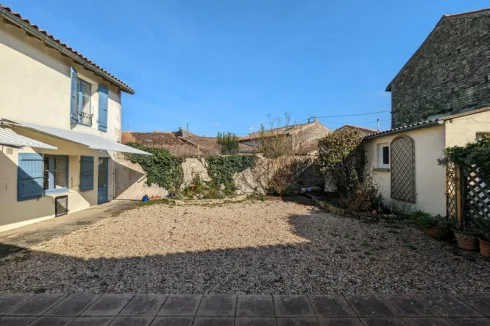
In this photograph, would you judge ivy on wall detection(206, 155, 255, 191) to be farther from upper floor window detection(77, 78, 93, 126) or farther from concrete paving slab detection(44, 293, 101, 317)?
concrete paving slab detection(44, 293, 101, 317)

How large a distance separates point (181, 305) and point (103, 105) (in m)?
13.7

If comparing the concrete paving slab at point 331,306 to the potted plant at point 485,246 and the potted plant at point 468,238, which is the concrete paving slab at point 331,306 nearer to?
the potted plant at point 485,246

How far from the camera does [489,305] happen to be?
4.13 metres

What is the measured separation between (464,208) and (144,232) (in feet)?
34.8

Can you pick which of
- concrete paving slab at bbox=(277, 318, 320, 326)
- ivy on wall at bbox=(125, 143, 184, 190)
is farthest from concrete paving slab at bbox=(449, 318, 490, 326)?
ivy on wall at bbox=(125, 143, 184, 190)

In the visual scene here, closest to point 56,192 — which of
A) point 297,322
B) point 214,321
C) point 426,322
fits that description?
point 214,321

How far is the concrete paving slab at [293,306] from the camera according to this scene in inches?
154

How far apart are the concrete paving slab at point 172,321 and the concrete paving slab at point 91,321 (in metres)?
0.74

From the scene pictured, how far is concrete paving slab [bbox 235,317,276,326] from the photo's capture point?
367 cm

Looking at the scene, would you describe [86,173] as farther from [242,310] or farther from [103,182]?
[242,310]

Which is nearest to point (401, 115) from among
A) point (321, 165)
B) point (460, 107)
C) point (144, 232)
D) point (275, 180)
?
point (460, 107)

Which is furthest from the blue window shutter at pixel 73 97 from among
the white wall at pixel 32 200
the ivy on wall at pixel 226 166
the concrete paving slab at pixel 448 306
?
the concrete paving slab at pixel 448 306

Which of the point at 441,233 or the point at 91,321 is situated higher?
the point at 441,233

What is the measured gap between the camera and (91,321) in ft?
12.3
